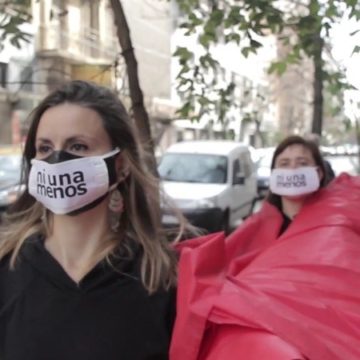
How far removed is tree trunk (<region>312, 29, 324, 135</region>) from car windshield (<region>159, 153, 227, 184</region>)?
131 inches

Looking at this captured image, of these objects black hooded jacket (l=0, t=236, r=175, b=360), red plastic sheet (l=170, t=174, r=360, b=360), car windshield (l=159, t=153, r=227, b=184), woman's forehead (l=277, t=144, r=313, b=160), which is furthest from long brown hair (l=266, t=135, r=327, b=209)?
car windshield (l=159, t=153, r=227, b=184)

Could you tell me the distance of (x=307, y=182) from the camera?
478cm

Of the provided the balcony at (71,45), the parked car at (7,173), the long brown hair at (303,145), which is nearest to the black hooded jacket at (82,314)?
the long brown hair at (303,145)

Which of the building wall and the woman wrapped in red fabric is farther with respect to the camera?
the building wall

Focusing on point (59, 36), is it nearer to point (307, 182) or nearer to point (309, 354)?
point (307, 182)

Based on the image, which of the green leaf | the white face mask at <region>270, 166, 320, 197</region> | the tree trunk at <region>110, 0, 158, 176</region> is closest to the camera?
the tree trunk at <region>110, 0, 158, 176</region>

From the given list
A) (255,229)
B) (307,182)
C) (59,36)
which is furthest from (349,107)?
(59,36)

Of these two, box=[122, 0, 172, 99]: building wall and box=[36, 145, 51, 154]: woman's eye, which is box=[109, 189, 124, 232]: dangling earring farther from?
box=[122, 0, 172, 99]: building wall

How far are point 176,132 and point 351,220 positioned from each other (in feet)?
134

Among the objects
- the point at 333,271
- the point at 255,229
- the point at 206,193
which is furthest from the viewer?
the point at 206,193

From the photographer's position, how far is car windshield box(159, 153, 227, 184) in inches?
552

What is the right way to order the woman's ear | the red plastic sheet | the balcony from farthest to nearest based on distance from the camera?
the balcony
the woman's ear
the red plastic sheet

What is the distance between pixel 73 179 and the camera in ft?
6.66

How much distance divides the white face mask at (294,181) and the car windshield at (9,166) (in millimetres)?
8648
